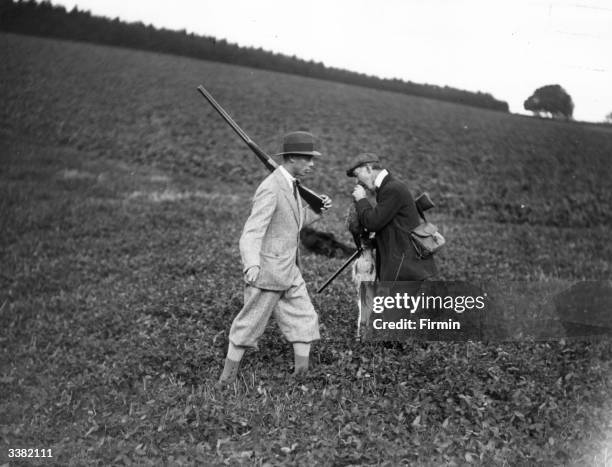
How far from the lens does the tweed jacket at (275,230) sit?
5.11 meters

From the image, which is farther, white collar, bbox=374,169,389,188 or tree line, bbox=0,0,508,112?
tree line, bbox=0,0,508,112

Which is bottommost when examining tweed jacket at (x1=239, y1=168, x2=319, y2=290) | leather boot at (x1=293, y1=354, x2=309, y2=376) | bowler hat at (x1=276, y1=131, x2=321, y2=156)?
leather boot at (x1=293, y1=354, x2=309, y2=376)

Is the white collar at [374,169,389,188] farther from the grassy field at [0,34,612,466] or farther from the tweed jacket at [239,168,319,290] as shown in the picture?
the grassy field at [0,34,612,466]

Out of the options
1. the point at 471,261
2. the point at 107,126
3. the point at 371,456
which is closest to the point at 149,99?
the point at 107,126

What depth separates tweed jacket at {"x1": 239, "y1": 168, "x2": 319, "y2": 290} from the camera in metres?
5.11

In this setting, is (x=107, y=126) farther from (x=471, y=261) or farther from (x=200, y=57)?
(x=471, y=261)

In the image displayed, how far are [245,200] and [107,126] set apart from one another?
724 centimetres

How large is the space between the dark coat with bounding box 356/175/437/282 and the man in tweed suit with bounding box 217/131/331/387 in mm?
766

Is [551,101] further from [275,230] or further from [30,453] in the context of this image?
[30,453]

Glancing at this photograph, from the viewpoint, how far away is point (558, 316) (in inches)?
307

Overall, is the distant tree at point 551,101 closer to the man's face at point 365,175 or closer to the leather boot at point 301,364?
the man's face at point 365,175

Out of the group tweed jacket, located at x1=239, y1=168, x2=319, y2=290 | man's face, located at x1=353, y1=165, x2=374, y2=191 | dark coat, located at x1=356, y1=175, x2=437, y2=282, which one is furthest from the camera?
man's face, located at x1=353, y1=165, x2=374, y2=191

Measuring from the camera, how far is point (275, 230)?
531cm

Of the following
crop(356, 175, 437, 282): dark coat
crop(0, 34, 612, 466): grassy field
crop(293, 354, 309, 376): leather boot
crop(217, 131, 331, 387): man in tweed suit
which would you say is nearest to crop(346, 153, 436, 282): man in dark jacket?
crop(356, 175, 437, 282): dark coat
